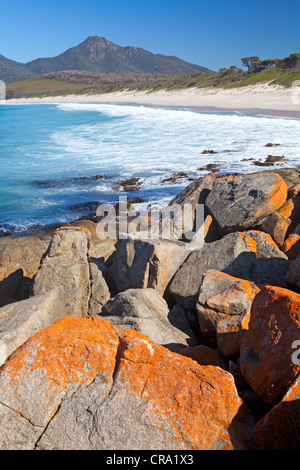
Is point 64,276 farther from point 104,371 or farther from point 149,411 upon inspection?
point 149,411

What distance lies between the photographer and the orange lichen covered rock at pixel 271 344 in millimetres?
2572

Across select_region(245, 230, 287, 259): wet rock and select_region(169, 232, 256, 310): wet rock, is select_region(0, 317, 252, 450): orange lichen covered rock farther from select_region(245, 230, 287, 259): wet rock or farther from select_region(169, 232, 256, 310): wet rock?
select_region(245, 230, 287, 259): wet rock

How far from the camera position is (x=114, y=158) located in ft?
73.5

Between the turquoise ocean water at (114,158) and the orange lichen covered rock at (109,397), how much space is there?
10461 mm

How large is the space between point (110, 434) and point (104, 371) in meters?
0.41

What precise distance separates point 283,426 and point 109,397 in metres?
1.13

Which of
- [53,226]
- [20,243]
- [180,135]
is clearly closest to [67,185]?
[53,226]

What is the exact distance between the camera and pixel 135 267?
18.2ft

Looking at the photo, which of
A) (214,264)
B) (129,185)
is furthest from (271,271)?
(129,185)

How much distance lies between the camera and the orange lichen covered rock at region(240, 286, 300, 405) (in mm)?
2572

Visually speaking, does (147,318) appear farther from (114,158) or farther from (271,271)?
(114,158)

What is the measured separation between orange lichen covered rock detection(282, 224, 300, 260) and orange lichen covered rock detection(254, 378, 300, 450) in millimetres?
3736

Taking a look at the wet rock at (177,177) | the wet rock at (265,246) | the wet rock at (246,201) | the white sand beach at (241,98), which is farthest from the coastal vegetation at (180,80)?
the wet rock at (265,246)

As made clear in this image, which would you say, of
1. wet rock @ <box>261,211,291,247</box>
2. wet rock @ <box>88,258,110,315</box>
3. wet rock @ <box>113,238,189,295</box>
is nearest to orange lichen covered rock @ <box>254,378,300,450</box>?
wet rock @ <box>113,238,189,295</box>
